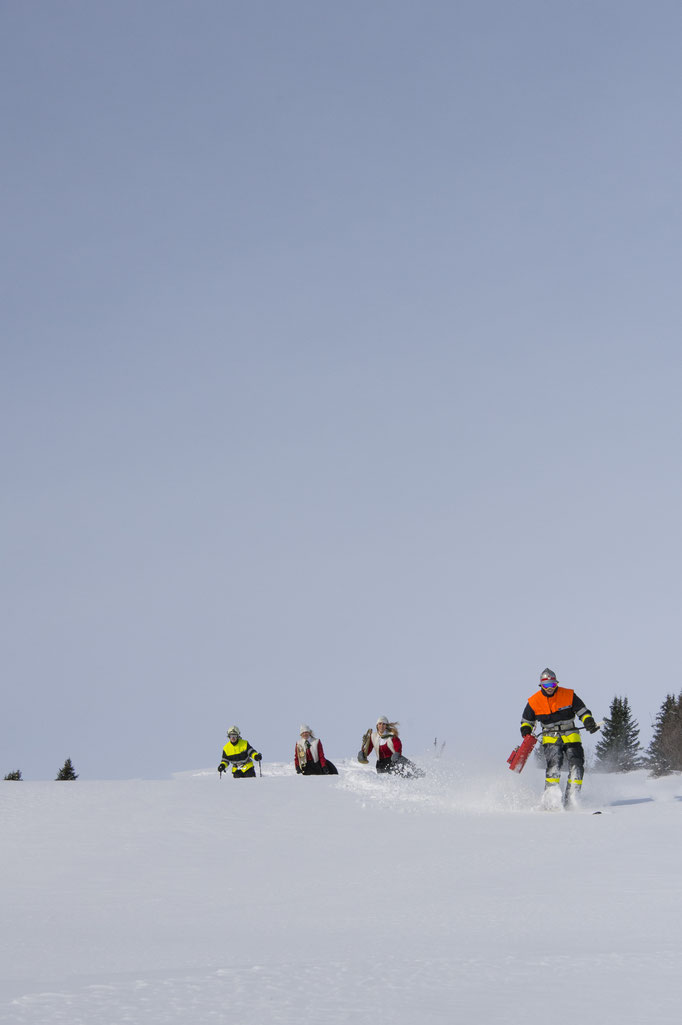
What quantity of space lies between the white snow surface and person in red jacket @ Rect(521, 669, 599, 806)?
652 mm

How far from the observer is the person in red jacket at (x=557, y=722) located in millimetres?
16188

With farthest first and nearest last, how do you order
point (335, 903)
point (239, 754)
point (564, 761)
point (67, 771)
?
1. point (67, 771)
2. point (239, 754)
3. point (564, 761)
4. point (335, 903)

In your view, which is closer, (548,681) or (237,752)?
(548,681)

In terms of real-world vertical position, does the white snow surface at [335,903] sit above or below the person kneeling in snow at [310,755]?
below

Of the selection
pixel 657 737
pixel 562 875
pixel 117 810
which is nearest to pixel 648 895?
pixel 562 875

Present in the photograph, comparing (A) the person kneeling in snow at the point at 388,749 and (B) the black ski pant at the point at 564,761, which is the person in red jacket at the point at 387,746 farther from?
(B) the black ski pant at the point at 564,761

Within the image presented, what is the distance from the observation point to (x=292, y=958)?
5727 mm

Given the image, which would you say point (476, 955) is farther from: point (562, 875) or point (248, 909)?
point (562, 875)

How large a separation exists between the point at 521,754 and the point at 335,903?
876 centimetres

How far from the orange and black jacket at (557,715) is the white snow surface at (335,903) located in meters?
0.98

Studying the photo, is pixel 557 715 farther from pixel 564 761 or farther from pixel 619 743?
pixel 619 743

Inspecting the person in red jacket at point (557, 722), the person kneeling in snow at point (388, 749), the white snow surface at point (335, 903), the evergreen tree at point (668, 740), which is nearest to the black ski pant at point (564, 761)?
the person in red jacket at point (557, 722)

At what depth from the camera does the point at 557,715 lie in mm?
16500

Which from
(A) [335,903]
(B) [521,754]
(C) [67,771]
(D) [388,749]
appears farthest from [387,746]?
(C) [67,771]
